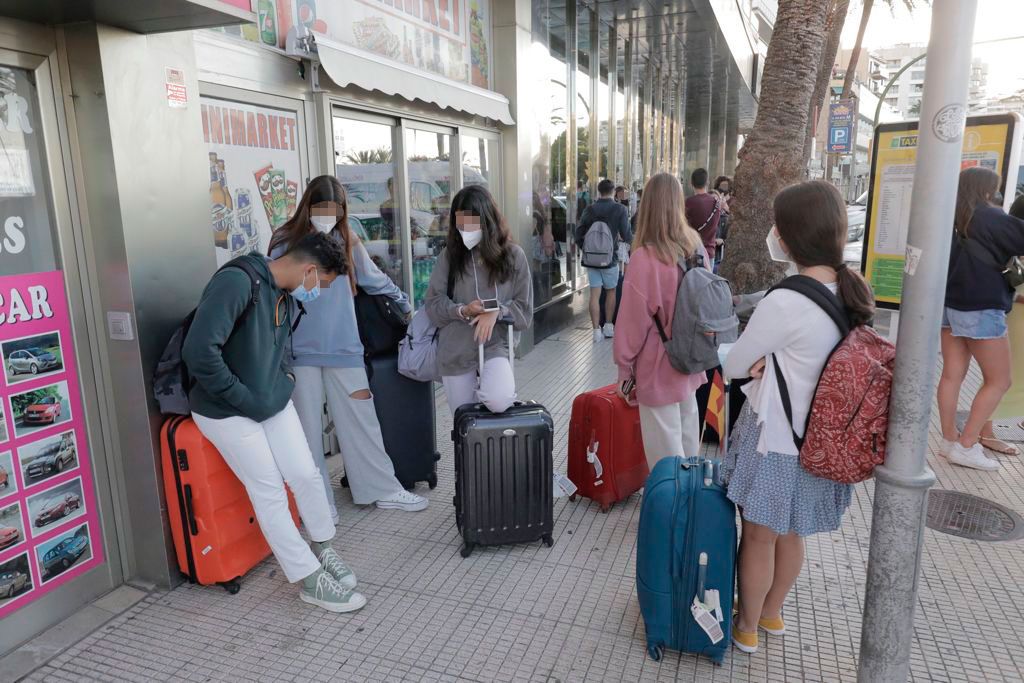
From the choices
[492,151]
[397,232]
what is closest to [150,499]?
[397,232]

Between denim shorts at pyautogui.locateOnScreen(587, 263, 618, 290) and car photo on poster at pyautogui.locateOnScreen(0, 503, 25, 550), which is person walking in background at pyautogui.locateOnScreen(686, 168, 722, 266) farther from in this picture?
car photo on poster at pyautogui.locateOnScreen(0, 503, 25, 550)

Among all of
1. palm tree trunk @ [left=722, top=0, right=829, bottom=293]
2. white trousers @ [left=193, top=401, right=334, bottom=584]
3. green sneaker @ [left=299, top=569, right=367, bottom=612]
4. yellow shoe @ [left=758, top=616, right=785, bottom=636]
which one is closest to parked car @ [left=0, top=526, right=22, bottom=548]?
white trousers @ [left=193, top=401, right=334, bottom=584]

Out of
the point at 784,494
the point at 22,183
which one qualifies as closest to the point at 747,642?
the point at 784,494

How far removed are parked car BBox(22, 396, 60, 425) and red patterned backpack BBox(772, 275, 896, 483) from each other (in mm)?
2886

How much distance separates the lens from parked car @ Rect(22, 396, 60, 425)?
9.57ft

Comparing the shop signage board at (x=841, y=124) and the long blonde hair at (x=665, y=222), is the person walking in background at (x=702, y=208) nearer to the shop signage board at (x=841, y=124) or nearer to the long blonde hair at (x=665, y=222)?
the long blonde hair at (x=665, y=222)

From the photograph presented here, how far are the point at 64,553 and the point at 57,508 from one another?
0.67 feet

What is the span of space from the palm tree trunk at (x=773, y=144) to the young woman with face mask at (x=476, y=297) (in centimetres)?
314

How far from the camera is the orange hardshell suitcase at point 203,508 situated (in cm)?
313

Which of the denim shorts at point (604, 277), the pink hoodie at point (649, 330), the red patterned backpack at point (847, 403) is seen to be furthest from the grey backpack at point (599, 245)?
the red patterned backpack at point (847, 403)

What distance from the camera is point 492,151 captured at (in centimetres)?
758

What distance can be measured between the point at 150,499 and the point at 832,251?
9.86 ft

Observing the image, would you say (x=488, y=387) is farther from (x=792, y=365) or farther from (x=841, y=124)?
(x=841, y=124)

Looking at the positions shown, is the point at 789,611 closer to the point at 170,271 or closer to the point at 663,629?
the point at 663,629
